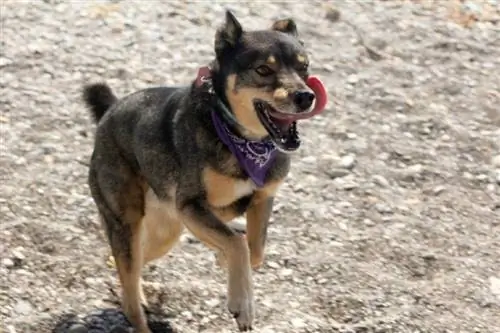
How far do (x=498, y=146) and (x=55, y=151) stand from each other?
3.54m

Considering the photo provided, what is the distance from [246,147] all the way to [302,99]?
424 millimetres

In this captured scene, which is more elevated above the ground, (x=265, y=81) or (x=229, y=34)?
(x=229, y=34)

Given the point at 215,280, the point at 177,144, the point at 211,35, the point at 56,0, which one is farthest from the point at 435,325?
the point at 56,0

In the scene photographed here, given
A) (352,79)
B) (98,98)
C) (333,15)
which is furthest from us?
(333,15)

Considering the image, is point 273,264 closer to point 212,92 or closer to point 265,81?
point 212,92

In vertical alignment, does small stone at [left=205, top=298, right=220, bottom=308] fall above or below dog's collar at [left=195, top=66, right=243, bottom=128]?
below

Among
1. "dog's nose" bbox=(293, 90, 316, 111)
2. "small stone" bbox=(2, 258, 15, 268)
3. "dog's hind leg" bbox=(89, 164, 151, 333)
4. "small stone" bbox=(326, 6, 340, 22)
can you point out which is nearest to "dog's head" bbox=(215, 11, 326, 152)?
"dog's nose" bbox=(293, 90, 316, 111)

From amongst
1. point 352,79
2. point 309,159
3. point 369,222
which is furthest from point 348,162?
point 352,79

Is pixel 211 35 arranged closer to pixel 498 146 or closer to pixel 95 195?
pixel 498 146

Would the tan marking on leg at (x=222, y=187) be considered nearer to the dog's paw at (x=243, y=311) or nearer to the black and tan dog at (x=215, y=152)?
the black and tan dog at (x=215, y=152)

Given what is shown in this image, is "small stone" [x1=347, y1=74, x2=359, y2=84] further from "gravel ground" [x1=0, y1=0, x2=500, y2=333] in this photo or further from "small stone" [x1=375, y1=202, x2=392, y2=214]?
"small stone" [x1=375, y1=202, x2=392, y2=214]

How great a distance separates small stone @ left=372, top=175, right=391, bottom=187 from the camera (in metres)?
8.02

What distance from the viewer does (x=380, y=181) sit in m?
8.04

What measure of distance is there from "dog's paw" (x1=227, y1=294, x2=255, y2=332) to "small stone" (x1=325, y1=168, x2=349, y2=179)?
9.54 ft
